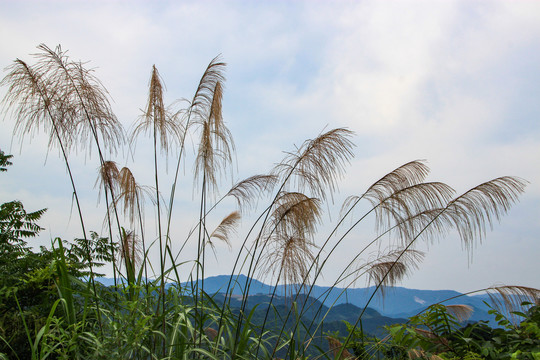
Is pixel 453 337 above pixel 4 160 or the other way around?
the other way around

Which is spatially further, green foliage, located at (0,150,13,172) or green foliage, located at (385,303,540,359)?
green foliage, located at (0,150,13,172)

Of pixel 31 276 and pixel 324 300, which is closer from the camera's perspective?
pixel 324 300

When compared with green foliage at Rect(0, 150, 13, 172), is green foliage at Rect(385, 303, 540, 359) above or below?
below

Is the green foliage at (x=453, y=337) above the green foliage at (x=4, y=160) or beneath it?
beneath

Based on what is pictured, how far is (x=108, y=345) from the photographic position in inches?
106

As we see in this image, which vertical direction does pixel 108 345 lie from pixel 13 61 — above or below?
below

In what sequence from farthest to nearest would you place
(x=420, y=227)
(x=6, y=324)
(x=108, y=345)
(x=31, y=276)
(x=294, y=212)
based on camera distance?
(x=31, y=276) → (x=6, y=324) → (x=420, y=227) → (x=294, y=212) → (x=108, y=345)

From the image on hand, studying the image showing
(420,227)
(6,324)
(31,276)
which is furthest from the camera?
(31,276)

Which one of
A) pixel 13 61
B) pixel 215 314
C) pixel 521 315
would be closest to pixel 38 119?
pixel 13 61

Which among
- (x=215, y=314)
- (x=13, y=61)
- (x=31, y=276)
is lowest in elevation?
(x=215, y=314)

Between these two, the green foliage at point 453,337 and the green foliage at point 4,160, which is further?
the green foliage at point 4,160

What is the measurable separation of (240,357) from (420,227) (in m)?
1.67

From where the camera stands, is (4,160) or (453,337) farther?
(4,160)

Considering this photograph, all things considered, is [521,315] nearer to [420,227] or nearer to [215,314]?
[420,227]
